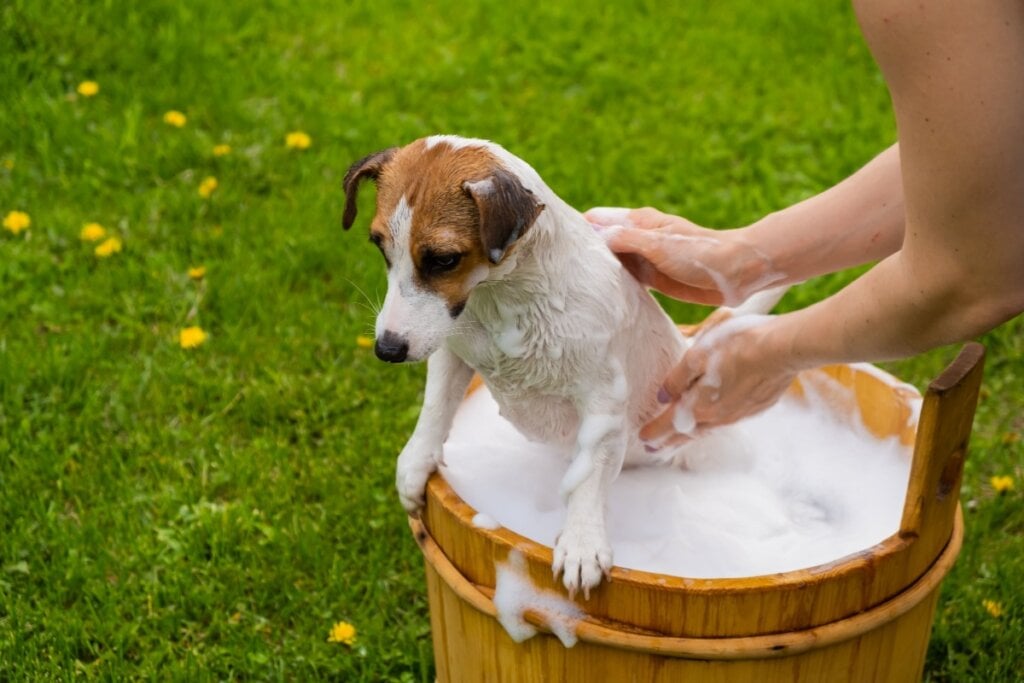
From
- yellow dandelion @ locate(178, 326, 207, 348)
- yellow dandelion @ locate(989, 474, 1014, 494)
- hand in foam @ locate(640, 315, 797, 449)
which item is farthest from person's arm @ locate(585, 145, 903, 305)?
yellow dandelion @ locate(178, 326, 207, 348)

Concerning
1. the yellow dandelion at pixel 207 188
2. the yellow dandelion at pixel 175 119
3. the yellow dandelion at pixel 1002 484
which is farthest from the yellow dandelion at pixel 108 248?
the yellow dandelion at pixel 1002 484

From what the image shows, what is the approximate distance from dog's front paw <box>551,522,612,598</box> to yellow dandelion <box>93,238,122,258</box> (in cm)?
248

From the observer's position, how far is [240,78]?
16.1 feet

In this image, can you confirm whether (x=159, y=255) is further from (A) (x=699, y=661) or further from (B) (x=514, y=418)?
(A) (x=699, y=661)

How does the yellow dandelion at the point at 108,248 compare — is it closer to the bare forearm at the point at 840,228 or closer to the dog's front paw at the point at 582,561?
the bare forearm at the point at 840,228

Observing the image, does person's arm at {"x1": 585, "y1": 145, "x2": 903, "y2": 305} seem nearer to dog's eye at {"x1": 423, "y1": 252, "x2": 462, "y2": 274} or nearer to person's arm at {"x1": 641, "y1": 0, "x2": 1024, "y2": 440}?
person's arm at {"x1": 641, "y1": 0, "x2": 1024, "y2": 440}

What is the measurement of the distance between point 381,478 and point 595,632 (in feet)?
4.35

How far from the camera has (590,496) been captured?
85.6 inches

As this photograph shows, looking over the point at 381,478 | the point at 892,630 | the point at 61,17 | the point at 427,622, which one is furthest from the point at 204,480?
the point at 61,17

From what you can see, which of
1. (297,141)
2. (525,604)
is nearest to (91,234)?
(297,141)

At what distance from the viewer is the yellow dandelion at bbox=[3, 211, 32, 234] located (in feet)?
13.4

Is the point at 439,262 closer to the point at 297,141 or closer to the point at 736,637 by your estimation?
the point at 736,637

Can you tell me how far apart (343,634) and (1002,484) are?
1.80 metres

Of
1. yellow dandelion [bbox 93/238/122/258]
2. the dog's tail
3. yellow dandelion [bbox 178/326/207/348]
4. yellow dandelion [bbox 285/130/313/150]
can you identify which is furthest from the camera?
yellow dandelion [bbox 285/130/313/150]
